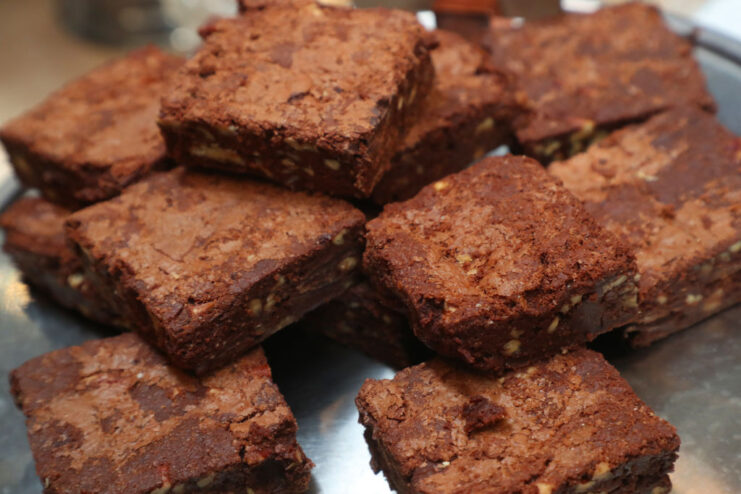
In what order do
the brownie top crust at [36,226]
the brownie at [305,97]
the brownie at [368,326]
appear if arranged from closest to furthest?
the brownie at [305,97] → the brownie at [368,326] → the brownie top crust at [36,226]

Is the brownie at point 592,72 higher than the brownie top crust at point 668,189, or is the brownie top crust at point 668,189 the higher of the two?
the brownie at point 592,72

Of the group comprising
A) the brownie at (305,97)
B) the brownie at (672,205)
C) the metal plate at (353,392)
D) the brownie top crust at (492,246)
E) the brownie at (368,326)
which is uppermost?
the brownie at (305,97)

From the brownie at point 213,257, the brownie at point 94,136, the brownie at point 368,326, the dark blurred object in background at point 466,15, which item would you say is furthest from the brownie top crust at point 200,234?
the dark blurred object in background at point 466,15

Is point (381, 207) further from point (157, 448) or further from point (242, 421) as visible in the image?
point (157, 448)

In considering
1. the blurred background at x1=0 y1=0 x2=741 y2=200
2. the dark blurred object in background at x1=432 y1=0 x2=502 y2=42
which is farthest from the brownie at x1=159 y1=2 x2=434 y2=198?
the blurred background at x1=0 y1=0 x2=741 y2=200

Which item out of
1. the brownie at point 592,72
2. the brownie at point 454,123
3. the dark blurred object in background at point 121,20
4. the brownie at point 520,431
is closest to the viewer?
the brownie at point 520,431

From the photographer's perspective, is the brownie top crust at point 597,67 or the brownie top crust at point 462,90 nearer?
the brownie top crust at point 462,90

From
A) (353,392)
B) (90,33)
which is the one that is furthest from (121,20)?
(353,392)

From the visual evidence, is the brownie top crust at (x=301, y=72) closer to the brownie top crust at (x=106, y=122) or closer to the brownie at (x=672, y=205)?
the brownie top crust at (x=106, y=122)

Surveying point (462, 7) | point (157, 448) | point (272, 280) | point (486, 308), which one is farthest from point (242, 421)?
point (462, 7)

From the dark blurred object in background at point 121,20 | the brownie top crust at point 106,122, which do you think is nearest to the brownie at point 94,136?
the brownie top crust at point 106,122
